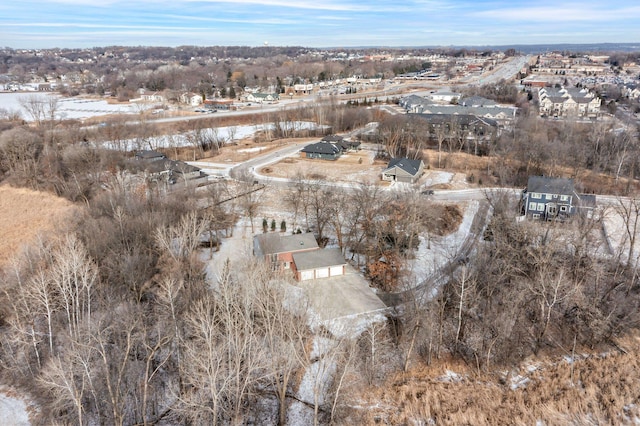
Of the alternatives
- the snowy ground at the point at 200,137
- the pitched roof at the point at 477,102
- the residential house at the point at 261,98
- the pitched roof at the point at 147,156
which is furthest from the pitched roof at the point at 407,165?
the residential house at the point at 261,98

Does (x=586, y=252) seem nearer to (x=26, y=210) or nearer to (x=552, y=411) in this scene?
(x=552, y=411)

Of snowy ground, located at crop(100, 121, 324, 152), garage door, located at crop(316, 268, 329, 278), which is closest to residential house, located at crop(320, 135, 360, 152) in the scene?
snowy ground, located at crop(100, 121, 324, 152)

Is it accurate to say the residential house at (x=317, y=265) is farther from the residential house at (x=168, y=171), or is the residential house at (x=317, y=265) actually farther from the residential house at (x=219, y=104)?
the residential house at (x=219, y=104)

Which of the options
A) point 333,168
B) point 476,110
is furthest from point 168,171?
point 476,110

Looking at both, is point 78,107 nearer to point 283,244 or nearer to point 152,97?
point 152,97

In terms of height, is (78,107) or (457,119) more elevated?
(78,107)

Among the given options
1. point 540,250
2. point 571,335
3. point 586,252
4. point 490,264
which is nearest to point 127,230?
point 490,264

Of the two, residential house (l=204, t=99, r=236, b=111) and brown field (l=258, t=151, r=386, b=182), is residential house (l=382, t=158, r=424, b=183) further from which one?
residential house (l=204, t=99, r=236, b=111)
